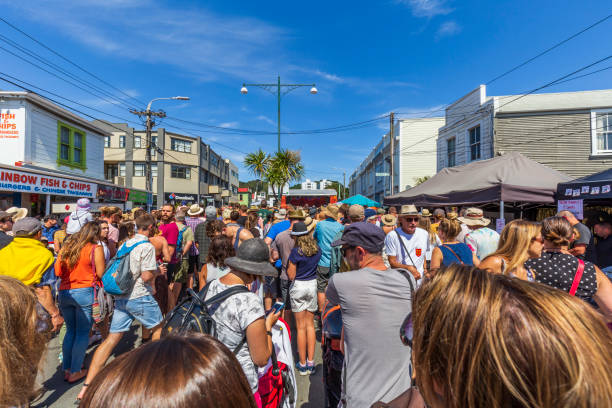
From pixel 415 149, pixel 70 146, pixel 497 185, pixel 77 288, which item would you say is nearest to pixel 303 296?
pixel 77 288

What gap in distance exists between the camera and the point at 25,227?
3201 mm

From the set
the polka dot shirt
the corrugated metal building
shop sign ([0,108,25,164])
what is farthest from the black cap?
shop sign ([0,108,25,164])

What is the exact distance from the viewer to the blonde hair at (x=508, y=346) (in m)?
0.63

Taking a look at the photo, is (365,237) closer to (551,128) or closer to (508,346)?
(508,346)

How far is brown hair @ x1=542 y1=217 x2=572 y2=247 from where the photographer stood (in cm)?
276

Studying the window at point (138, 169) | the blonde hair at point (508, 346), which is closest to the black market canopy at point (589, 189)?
the blonde hair at point (508, 346)

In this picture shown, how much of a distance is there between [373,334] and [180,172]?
131 feet

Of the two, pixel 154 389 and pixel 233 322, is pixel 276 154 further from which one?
pixel 154 389

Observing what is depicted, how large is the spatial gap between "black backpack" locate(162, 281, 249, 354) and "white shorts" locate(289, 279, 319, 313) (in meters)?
1.91

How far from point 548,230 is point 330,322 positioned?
85.0 inches

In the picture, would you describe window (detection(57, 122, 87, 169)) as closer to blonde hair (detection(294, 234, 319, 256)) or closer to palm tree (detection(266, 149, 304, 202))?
palm tree (detection(266, 149, 304, 202))

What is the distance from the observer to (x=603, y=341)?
2.19 ft

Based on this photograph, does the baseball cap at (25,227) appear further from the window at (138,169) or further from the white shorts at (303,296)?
the window at (138,169)

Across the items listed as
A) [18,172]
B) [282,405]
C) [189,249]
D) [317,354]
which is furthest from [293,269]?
[18,172]
